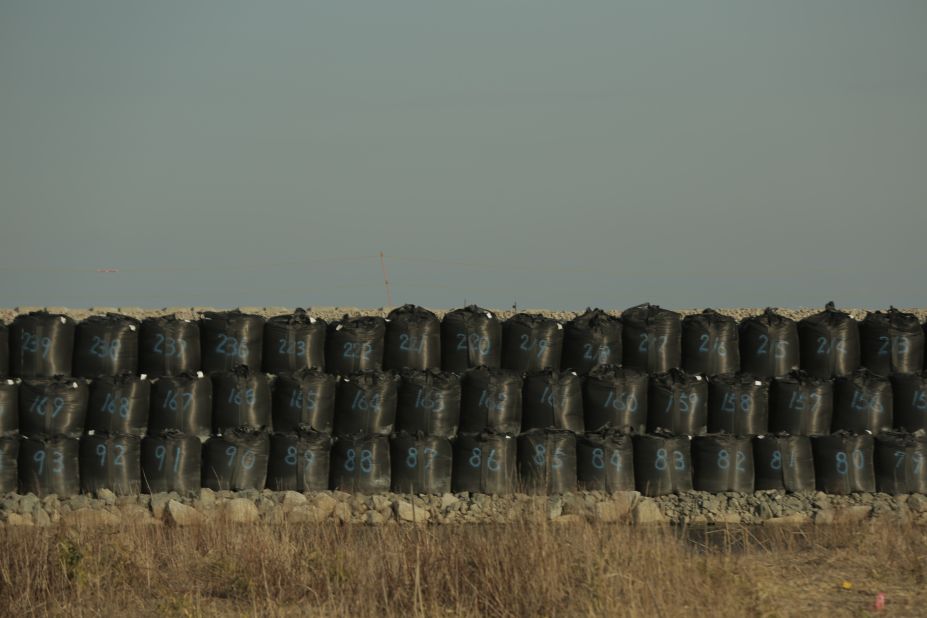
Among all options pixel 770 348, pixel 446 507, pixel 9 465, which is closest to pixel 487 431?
pixel 446 507

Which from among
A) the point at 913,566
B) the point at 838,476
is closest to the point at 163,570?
the point at 913,566


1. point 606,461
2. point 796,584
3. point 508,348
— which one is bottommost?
point 796,584

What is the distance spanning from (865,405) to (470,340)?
4.45 m

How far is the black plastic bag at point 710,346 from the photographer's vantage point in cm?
1542

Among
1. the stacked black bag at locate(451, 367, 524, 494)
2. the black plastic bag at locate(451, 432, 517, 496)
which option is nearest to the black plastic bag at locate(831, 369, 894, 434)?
the stacked black bag at locate(451, 367, 524, 494)

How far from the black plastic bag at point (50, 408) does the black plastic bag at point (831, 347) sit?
821 cm

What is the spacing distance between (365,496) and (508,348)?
251 cm

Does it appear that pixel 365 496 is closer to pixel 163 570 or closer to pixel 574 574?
pixel 163 570

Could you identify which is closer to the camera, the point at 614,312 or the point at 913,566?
the point at 913,566

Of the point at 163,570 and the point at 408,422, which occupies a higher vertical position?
the point at 408,422

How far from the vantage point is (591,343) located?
604 inches

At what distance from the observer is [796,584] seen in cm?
1004

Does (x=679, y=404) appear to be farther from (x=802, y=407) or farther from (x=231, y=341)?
(x=231, y=341)

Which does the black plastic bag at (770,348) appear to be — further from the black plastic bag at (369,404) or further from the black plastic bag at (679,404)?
the black plastic bag at (369,404)
